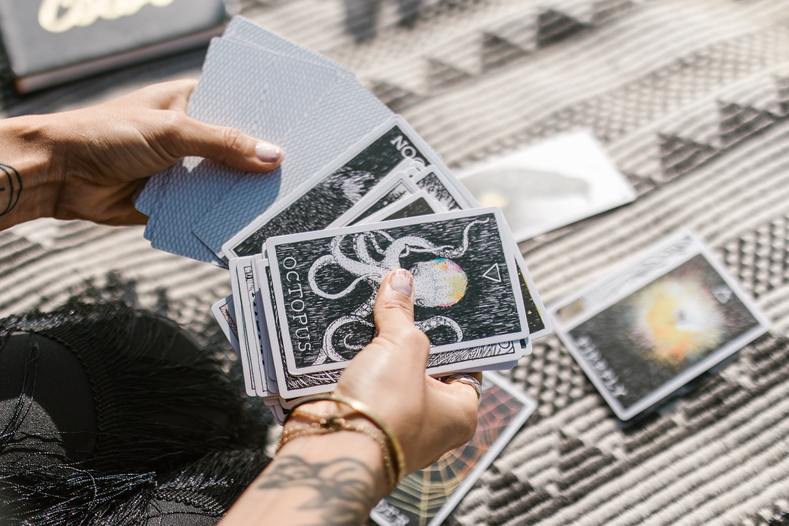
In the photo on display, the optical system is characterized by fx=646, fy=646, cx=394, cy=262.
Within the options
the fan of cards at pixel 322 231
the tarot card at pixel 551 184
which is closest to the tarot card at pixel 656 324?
the tarot card at pixel 551 184

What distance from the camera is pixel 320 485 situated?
0.63 meters

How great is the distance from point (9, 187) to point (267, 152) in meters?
0.36

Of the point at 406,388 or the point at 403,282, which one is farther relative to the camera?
the point at 403,282

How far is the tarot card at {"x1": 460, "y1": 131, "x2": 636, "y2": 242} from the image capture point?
3.92ft

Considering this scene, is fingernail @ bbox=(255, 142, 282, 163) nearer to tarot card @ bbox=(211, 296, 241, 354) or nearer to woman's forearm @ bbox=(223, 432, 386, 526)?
tarot card @ bbox=(211, 296, 241, 354)

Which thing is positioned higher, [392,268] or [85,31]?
[85,31]

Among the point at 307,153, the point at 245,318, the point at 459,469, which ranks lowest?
the point at 459,469

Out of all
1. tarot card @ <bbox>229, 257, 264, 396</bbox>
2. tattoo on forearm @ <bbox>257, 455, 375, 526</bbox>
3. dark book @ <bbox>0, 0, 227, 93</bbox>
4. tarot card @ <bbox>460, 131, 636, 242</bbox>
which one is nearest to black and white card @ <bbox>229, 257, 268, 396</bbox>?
tarot card @ <bbox>229, 257, 264, 396</bbox>

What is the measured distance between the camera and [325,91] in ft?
3.37

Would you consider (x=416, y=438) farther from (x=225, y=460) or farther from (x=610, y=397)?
(x=610, y=397)

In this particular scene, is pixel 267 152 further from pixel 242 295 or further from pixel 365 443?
pixel 365 443

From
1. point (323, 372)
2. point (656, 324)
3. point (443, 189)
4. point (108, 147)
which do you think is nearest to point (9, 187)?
point (108, 147)

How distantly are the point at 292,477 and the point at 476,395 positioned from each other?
28 centimetres

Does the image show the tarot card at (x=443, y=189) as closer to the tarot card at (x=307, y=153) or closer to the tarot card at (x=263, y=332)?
the tarot card at (x=307, y=153)
